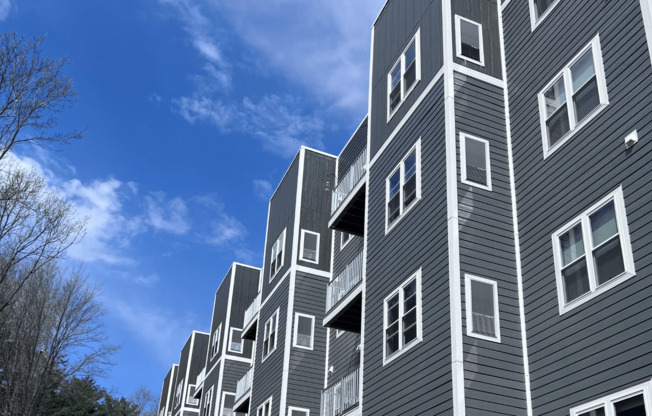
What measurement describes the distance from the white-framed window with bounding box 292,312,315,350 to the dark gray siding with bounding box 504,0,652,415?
39.3ft

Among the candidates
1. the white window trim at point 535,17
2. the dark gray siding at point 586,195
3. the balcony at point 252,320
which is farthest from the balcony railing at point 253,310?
the white window trim at point 535,17

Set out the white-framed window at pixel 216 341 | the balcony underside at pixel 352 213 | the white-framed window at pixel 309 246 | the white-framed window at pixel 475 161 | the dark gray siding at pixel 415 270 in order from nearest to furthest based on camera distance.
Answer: the dark gray siding at pixel 415 270 → the white-framed window at pixel 475 161 → the balcony underside at pixel 352 213 → the white-framed window at pixel 309 246 → the white-framed window at pixel 216 341

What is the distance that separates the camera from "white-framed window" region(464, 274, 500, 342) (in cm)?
1276

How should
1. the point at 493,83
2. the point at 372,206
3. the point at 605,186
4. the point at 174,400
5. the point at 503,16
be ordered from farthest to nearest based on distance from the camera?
1. the point at 174,400
2. the point at 372,206
3. the point at 503,16
4. the point at 493,83
5. the point at 605,186

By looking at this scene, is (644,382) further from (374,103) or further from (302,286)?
(302,286)

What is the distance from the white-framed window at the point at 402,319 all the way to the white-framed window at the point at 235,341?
20546 mm

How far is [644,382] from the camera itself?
9664 millimetres

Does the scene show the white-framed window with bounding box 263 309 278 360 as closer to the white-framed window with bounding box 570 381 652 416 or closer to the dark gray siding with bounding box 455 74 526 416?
the dark gray siding with bounding box 455 74 526 416

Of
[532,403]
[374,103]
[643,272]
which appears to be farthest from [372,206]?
[643,272]

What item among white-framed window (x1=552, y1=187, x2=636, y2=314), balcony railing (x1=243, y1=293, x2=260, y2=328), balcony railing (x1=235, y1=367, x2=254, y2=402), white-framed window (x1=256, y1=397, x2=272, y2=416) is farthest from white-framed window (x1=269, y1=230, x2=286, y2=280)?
white-framed window (x1=552, y1=187, x2=636, y2=314)

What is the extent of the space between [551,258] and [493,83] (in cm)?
522

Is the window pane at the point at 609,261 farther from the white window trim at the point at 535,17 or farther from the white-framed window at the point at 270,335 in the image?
the white-framed window at the point at 270,335

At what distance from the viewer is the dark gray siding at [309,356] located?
23.2m

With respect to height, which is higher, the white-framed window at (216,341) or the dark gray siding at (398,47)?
the dark gray siding at (398,47)
